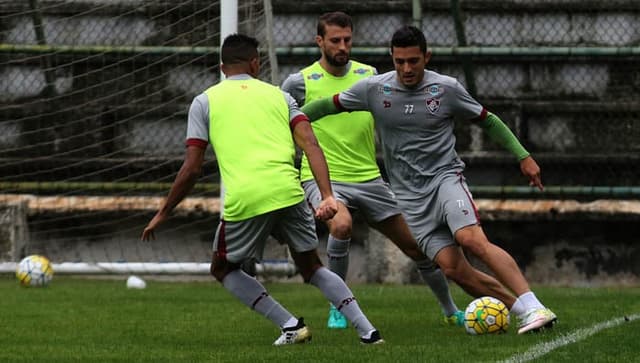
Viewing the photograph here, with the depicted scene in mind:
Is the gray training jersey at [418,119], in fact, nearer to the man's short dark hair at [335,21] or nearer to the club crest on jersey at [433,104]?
the club crest on jersey at [433,104]

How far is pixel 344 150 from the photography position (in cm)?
971

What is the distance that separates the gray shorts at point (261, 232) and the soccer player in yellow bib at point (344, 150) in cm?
170

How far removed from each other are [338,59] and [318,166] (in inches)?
91.8

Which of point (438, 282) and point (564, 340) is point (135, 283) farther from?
point (564, 340)

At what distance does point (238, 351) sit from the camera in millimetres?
7492

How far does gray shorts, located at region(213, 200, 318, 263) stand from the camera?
753 cm

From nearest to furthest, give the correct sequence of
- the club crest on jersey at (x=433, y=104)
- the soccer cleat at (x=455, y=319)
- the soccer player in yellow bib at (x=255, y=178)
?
the soccer player in yellow bib at (x=255, y=178) → the club crest on jersey at (x=433, y=104) → the soccer cleat at (x=455, y=319)

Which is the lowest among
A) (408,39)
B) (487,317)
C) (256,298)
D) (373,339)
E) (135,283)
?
(135,283)

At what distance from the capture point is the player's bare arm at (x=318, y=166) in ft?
23.4

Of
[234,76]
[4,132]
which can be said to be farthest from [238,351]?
[4,132]

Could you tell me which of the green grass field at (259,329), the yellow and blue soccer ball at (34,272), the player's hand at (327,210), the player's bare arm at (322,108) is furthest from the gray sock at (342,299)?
the yellow and blue soccer ball at (34,272)

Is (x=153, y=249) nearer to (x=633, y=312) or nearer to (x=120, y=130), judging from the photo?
(x=120, y=130)

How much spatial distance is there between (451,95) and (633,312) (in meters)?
2.35

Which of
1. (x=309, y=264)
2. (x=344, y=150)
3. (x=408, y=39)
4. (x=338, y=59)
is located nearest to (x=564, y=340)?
(x=309, y=264)
